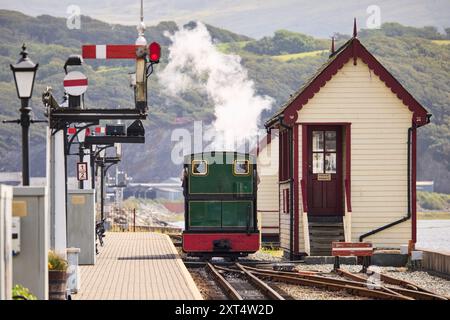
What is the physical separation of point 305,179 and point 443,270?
6.73 metres

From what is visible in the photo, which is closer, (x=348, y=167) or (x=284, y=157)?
(x=348, y=167)

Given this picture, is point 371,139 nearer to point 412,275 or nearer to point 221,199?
point 221,199

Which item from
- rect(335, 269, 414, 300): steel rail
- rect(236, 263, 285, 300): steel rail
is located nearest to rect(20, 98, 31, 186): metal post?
rect(236, 263, 285, 300): steel rail

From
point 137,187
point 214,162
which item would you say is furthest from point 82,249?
point 137,187

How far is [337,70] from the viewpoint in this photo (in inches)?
1307

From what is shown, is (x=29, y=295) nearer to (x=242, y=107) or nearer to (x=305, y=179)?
(x=305, y=179)

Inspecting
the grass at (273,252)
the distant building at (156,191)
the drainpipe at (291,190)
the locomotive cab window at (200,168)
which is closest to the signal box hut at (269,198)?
the grass at (273,252)

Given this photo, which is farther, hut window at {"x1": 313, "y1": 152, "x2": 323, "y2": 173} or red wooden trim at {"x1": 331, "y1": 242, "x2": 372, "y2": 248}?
hut window at {"x1": 313, "y1": 152, "x2": 323, "y2": 173}

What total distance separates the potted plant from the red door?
1782 centimetres

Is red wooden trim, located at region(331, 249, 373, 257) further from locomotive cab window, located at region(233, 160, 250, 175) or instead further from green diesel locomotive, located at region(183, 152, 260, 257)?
locomotive cab window, located at region(233, 160, 250, 175)

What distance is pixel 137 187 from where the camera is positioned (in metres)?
191

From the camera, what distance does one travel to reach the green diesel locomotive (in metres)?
30.7

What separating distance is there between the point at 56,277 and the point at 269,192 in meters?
28.0

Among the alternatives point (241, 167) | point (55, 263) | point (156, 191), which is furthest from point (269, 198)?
point (156, 191)
